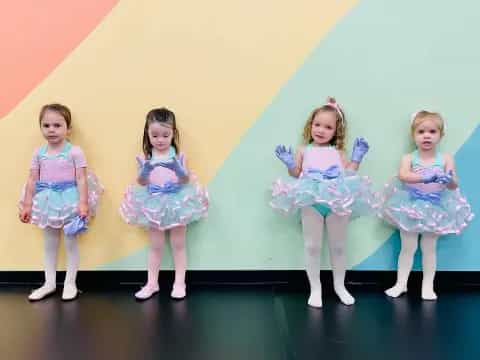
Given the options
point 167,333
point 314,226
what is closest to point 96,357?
point 167,333

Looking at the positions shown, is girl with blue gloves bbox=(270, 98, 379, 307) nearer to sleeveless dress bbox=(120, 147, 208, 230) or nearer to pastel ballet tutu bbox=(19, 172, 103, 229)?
sleeveless dress bbox=(120, 147, 208, 230)

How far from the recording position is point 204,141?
2.09m

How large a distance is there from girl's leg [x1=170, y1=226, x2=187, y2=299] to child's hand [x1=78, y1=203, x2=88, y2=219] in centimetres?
37

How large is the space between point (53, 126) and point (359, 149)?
1.30 meters

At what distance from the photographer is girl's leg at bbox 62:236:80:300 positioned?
1.99 metres

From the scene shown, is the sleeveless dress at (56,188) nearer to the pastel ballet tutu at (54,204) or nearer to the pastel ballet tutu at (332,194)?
the pastel ballet tutu at (54,204)

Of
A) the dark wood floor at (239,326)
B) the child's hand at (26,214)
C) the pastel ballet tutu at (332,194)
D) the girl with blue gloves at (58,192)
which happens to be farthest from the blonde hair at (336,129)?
the child's hand at (26,214)

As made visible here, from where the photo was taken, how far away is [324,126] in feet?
6.27

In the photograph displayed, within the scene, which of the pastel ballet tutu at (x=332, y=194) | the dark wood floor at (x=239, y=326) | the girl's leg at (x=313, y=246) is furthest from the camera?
the girl's leg at (x=313, y=246)

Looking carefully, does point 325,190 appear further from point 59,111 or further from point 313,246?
point 59,111

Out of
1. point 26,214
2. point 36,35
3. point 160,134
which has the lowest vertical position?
point 26,214

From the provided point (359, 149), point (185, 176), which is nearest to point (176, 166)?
point (185, 176)

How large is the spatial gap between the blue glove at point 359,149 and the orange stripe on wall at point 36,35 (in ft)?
4.11

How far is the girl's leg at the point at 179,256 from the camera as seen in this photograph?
2005 millimetres
